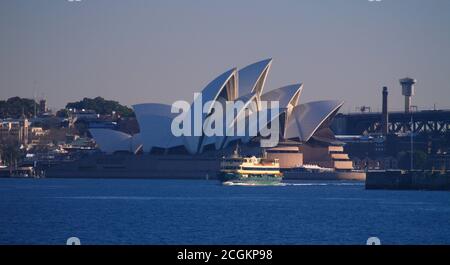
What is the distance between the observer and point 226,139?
239 ft

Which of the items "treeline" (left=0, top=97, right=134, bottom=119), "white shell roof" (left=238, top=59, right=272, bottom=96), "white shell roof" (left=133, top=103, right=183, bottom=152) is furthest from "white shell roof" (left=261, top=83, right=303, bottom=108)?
"treeline" (left=0, top=97, right=134, bottom=119)

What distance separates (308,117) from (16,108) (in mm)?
46042

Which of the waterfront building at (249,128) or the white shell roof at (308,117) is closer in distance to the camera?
the waterfront building at (249,128)

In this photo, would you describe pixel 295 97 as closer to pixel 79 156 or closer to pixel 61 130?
pixel 79 156

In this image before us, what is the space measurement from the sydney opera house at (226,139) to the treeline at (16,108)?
29.9 meters

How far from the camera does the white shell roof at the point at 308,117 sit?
243 feet

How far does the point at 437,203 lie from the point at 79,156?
51978 mm

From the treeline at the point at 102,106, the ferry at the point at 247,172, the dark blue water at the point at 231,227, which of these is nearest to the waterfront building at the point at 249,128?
the ferry at the point at 247,172

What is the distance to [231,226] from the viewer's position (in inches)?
837

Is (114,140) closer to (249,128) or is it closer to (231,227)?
(249,128)

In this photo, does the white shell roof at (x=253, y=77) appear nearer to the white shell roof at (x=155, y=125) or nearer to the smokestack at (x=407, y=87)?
the white shell roof at (x=155, y=125)

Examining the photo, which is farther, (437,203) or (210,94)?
(210,94)

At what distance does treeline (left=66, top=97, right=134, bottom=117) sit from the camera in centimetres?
11112
